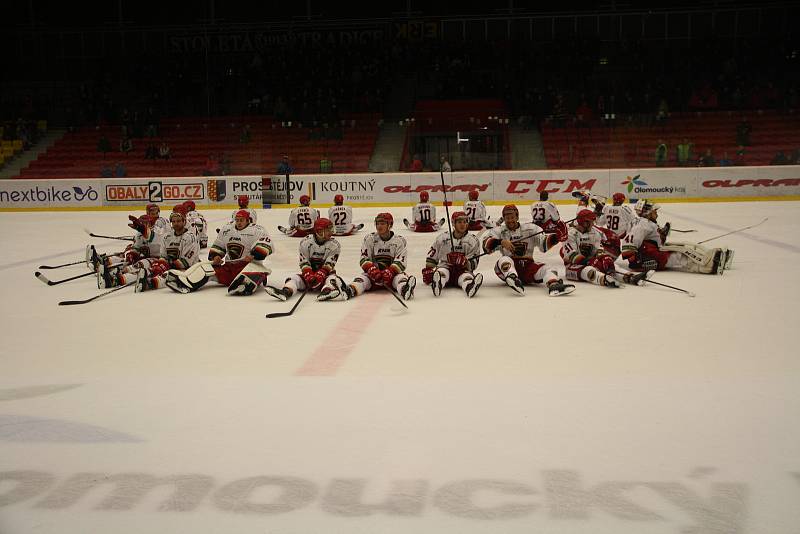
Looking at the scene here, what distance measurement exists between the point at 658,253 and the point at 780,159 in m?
14.3

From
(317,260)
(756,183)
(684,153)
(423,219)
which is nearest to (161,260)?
(317,260)

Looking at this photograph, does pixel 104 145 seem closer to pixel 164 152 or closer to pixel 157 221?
pixel 164 152

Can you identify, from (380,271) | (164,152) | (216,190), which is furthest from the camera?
(164,152)

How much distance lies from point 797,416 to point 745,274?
5.73 metres

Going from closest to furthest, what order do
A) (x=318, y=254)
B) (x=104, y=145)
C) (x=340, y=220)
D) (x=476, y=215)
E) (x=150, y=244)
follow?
(x=318, y=254) < (x=150, y=244) < (x=340, y=220) < (x=476, y=215) < (x=104, y=145)

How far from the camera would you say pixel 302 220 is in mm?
15008

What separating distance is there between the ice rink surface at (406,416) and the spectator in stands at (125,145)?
17.3 m

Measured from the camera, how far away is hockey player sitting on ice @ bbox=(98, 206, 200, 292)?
9.17 m

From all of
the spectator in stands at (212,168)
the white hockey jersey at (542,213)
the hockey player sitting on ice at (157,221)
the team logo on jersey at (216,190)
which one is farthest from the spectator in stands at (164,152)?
the white hockey jersey at (542,213)

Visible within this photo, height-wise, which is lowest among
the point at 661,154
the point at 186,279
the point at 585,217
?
the point at 186,279

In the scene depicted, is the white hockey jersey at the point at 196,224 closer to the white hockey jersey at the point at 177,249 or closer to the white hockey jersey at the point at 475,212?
the white hockey jersey at the point at 177,249

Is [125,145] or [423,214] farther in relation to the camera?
[125,145]

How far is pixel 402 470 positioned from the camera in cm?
364

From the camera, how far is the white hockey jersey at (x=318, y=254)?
859cm
